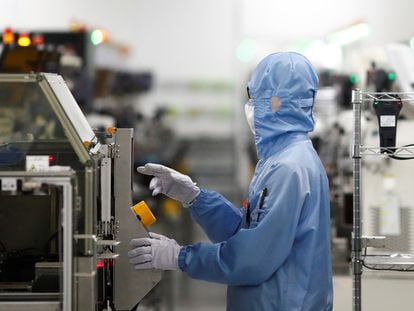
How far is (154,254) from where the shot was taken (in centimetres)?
292

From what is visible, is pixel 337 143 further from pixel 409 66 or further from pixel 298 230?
pixel 298 230

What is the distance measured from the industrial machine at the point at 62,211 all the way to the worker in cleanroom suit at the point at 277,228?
0.37 feet

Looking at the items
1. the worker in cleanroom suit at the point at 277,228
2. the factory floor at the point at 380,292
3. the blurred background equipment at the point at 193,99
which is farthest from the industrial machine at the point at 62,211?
the factory floor at the point at 380,292

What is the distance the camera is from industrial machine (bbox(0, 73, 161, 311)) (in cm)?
256

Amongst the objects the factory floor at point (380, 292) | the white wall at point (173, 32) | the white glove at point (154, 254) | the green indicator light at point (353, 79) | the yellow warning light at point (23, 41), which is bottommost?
the factory floor at point (380, 292)

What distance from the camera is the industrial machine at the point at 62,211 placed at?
256 centimetres

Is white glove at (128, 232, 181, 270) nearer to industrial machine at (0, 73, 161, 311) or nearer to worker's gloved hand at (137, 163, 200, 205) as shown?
industrial machine at (0, 73, 161, 311)

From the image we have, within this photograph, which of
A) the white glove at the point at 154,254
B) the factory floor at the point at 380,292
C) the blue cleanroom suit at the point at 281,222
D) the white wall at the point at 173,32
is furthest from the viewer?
the white wall at the point at 173,32

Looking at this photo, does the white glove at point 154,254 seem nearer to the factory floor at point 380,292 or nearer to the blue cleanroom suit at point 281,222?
the blue cleanroom suit at point 281,222

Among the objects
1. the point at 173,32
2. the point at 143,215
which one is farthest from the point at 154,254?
the point at 173,32

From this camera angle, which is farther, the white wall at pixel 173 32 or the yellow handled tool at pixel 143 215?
the white wall at pixel 173 32

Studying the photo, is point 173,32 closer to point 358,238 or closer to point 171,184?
point 171,184

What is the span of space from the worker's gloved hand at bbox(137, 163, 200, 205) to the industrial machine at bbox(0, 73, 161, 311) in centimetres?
14

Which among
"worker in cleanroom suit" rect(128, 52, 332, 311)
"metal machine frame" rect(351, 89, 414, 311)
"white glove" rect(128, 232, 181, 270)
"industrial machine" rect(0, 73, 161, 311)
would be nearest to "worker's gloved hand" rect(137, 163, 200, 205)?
"worker in cleanroom suit" rect(128, 52, 332, 311)
